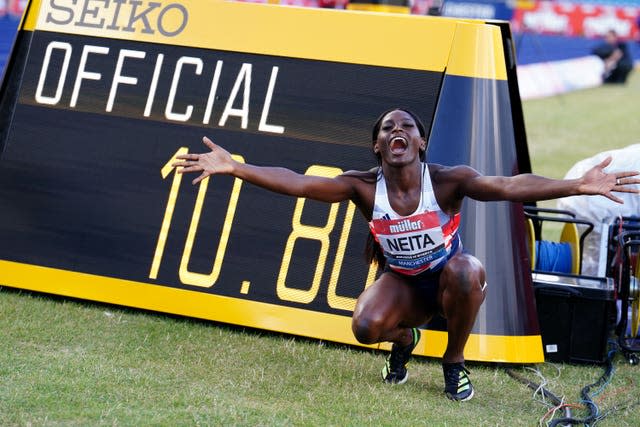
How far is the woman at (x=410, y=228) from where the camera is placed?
5633 millimetres

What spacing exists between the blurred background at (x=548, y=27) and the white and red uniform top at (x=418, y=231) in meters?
6.15

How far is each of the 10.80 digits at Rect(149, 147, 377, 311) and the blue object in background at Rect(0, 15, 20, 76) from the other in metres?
9.60

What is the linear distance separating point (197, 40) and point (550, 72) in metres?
19.3

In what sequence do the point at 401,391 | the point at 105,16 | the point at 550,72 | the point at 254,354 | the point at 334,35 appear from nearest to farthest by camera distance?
the point at 401,391 → the point at 254,354 → the point at 334,35 → the point at 105,16 → the point at 550,72

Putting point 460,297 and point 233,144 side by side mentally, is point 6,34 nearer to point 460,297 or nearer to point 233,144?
point 233,144

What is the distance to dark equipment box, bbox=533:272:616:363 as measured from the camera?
661cm

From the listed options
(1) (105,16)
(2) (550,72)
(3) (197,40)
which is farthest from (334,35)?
(2) (550,72)

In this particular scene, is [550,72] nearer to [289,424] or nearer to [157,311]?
[157,311]

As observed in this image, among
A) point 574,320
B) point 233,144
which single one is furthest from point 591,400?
point 233,144

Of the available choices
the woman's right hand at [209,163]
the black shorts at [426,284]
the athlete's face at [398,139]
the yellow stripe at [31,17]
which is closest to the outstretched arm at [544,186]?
the athlete's face at [398,139]

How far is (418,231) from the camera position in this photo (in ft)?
18.6

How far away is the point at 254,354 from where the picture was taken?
6.25 m

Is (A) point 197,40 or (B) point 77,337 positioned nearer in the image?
(B) point 77,337

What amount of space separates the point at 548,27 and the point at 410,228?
2892cm
